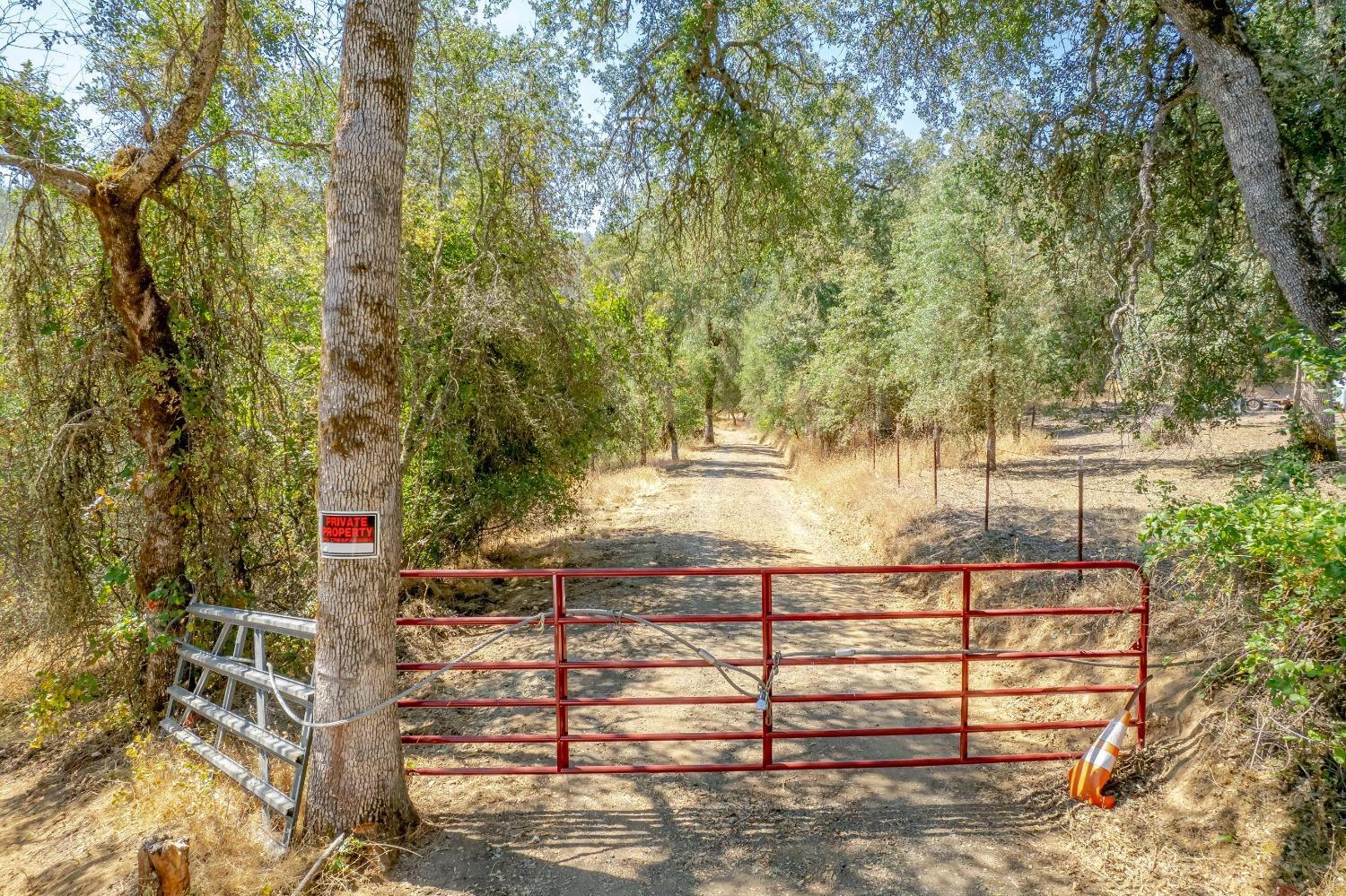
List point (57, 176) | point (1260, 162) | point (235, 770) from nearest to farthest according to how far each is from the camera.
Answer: point (235, 770) < point (1260, 162) < point (57, 176)

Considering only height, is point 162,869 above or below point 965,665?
below

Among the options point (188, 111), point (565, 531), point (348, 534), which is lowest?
point (565, 531)

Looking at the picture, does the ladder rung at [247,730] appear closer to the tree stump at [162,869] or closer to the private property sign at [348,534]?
the tree stump at [162,869]

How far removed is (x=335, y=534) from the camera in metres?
3.76

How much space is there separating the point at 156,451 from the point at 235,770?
3056mm

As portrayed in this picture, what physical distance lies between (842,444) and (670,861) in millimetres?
19273

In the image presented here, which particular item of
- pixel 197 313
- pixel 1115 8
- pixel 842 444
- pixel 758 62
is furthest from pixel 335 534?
pixel 842 444

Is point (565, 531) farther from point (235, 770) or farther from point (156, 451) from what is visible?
point (235, 770)

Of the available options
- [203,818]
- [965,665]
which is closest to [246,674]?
[203,818]

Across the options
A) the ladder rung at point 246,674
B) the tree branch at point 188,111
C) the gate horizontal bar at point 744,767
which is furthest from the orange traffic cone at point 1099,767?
the tree branch at point 188,111

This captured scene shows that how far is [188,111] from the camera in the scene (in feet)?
18.1

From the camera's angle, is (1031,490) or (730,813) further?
(1031,490)

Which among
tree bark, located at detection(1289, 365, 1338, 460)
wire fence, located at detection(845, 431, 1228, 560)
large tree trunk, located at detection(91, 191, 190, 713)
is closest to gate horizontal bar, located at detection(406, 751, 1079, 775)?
wire fence, located at detection(845, 431, 1228, 560)

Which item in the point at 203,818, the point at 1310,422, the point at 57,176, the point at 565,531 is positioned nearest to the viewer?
the point at 203,818
